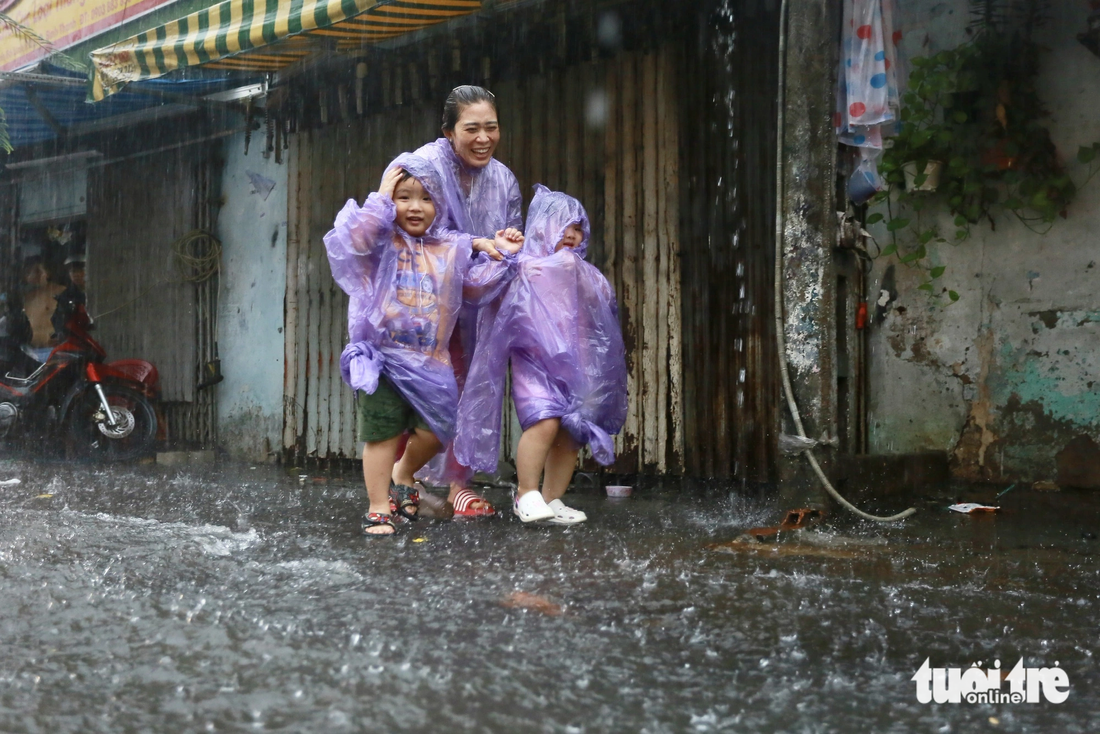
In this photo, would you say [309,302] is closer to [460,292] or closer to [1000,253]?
[460,292]

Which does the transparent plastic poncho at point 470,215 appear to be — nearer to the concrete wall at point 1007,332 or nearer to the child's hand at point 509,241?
the child's hand at point 509,241

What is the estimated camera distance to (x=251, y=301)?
8.91m

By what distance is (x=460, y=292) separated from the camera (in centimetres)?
456

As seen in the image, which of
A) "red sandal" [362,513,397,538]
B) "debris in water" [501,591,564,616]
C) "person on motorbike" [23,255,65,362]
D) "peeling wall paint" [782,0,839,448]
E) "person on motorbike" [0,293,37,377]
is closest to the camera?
"debris in water" [501,591,564,616]

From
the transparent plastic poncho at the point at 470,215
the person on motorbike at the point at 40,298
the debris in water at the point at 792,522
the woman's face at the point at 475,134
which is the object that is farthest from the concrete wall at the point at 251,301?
the debris in water at the point at 792,522

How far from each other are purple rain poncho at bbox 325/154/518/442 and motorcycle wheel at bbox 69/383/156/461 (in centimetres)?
534

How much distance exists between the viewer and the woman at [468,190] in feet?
15.3

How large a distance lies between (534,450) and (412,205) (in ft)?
3.89

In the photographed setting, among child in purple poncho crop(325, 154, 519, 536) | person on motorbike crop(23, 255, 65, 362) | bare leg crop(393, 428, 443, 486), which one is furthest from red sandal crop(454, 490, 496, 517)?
person on motorbike crop(23, 255, 65, 362)

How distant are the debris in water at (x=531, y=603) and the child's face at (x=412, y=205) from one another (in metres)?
2.06

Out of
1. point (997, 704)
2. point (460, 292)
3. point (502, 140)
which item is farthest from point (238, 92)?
point (997, 704)

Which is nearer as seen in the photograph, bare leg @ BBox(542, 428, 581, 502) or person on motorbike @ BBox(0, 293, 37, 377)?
bare leg @ BBox(542, 428, 581, 502)

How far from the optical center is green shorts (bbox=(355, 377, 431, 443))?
14.3 ft

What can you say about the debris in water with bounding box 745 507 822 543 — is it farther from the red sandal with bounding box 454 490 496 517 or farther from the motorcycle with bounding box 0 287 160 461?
the motorcycle with bounding box 0 287 160 461
